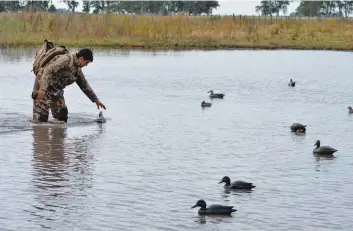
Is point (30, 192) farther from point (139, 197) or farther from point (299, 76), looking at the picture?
point (299, 76)

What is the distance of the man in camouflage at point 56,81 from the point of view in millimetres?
15055

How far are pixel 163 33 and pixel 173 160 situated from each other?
35.1 meters

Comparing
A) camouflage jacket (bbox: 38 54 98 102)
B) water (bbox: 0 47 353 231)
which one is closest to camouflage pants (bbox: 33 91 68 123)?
camouflage jacket (bbox: 38 54 98 102)

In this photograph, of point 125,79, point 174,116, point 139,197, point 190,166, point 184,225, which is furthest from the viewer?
point 125,79

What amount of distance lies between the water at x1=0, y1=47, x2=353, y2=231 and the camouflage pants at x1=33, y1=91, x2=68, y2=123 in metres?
0.26

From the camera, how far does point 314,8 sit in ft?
391

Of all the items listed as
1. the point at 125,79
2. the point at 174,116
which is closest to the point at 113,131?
the point at 174,116

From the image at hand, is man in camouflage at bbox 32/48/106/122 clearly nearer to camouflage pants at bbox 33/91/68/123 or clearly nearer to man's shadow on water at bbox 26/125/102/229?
camouflage pants at bbox 33/91/68/123

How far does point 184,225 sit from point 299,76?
22.9m

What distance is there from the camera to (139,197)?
1041cm

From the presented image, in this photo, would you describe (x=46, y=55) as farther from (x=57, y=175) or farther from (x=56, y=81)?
(x=57, y=175)

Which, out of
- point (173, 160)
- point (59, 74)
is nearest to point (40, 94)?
point (59, 74)

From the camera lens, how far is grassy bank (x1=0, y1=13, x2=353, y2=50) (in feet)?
144

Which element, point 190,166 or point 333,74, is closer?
point 190,166
